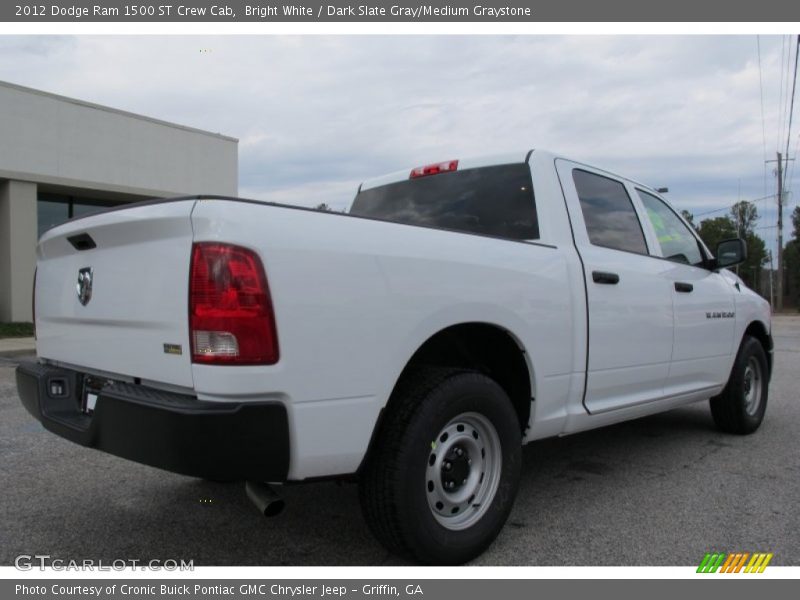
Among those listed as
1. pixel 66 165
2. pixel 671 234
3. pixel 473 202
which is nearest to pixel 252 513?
pixel 473 202

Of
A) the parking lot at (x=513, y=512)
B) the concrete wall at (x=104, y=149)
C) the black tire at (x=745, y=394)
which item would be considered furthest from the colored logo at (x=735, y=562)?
the concrete wall at (x=104, y=149)

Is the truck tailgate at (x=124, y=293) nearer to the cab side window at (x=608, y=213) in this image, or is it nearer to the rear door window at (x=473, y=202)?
the rear door window at (x=473, y=202)

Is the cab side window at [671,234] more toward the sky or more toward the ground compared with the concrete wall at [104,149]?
more toward the ground

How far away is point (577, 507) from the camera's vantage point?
3484 mm

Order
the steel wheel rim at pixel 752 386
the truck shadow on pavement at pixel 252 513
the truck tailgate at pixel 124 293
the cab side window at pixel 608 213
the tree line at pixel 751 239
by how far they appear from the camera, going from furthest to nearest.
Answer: the tree line at pixel 751 239, the steel wheel rim at pixel 752 386, the cab side window at pixel 608 213, the truck shadow on pavement at pixel 252 513, the truck tailgate at pixel 124 293

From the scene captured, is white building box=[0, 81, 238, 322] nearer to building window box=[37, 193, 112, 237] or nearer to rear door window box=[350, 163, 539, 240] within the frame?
building window box=[37, 193, 112, 237]

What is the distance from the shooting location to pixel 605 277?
3.51 metres

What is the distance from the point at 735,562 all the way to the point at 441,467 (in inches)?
54.4

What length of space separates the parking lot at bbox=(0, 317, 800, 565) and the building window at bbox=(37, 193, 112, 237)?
1214 centimetres

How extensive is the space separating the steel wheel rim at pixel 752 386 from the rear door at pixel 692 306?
57 centimetres

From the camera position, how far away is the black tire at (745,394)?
5.08m

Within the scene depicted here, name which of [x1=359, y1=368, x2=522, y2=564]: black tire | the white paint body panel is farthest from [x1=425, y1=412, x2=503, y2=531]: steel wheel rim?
the white paint body panel

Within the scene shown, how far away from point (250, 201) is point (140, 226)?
49 centimetres

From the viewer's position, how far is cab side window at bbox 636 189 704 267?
4.40m
